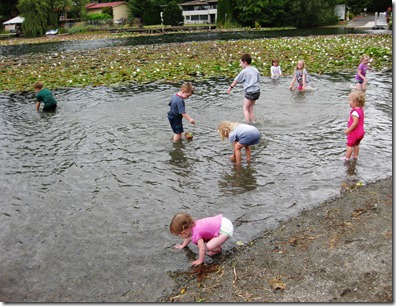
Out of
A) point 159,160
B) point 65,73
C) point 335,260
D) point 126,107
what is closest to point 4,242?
point 159,160

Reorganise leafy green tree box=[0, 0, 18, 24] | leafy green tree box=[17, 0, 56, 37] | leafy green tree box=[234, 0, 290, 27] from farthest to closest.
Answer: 1. leafy green tree box=[0, 0, 18, 24]
2. leafy green tree box=[234, 0, 290, 27]
3. leafy green tree box=[17, 0, 56, 37]

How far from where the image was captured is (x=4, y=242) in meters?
5.54

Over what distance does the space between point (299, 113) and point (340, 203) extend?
230 inches

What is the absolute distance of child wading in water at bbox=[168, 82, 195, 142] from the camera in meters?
8.39

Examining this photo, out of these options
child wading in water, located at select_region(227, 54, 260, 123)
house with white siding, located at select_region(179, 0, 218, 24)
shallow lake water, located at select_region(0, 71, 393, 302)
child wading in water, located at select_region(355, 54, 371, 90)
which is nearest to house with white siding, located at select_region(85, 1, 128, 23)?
house with white siding, located at select_region(179, 0, 218, 24)

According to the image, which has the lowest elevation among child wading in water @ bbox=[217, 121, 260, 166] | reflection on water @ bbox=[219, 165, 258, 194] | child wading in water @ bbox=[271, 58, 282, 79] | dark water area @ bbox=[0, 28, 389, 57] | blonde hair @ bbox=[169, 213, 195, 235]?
reflection on water @ bbox=[219, 165, 258, 194]

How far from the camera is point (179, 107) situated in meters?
8.73

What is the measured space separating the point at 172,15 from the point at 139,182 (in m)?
76.1

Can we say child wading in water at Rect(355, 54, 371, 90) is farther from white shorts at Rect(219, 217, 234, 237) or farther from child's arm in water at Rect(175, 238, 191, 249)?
child's arm in water at Rect(175, 238, 191, 249)

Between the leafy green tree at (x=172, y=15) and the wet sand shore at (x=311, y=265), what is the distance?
7773 cm

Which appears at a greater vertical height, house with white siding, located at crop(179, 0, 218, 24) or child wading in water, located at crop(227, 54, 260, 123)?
house with white siding, located at crop(179, 0, 218, 24)

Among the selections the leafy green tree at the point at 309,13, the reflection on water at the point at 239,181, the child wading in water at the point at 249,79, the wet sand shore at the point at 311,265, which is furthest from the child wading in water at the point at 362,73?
the leafy green tree at the point at 309,13

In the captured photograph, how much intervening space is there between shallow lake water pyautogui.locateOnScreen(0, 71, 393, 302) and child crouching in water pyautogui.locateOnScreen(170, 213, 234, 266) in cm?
25

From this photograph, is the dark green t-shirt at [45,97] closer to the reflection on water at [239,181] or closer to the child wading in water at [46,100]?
the child wading in water at [46,100]
